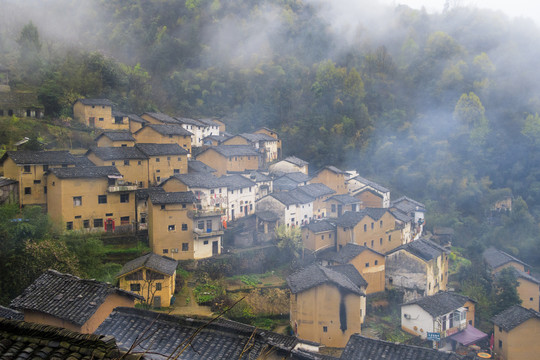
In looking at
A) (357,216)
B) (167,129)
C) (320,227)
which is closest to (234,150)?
(167,129)

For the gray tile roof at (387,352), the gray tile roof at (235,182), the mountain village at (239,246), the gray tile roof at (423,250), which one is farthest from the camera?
the gray tile roof at (235,182)

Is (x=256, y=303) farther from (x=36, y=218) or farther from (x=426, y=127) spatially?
(x=426, y=127)

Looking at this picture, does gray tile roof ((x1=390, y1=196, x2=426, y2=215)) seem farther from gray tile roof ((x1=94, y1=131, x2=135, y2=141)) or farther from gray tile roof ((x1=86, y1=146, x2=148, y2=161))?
gray tile roof ((x1=94, y1=131, x2=135, y2=141))

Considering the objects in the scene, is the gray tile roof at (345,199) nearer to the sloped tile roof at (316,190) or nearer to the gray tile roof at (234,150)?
the sloped tile roof at (316,190)

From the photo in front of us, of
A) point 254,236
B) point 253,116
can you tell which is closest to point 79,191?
point 254,236

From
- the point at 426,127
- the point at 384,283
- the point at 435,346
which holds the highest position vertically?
the point at 426,127

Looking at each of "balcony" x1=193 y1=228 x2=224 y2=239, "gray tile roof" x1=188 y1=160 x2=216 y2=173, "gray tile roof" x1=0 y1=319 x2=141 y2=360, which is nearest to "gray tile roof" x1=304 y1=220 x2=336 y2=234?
"balcony" x1=193 y1=228 x2=224 y2=239

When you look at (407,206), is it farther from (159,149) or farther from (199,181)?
(159,149)

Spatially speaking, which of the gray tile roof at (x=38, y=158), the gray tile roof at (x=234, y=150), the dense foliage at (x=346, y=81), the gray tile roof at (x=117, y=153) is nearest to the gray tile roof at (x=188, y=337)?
the gray tile roof at (x=38, y=158)
